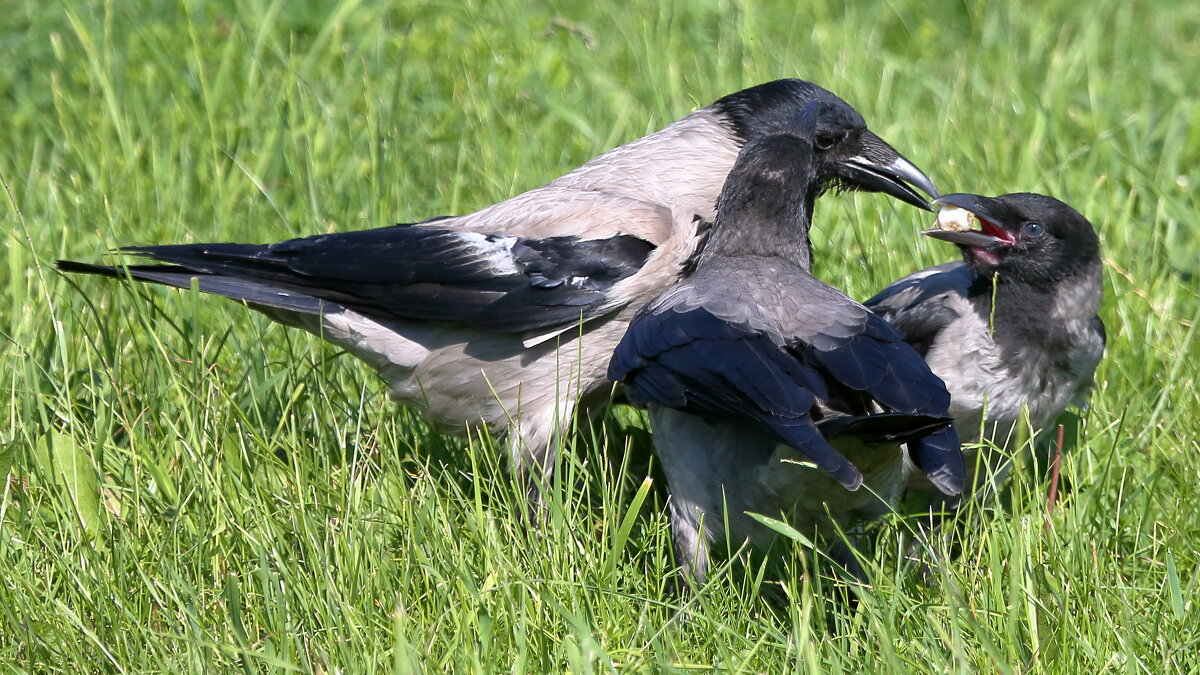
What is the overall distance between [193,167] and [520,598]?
Answer: 362 centimetres

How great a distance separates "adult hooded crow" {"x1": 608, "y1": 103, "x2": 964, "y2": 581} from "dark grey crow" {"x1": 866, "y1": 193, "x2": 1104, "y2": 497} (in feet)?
1.57

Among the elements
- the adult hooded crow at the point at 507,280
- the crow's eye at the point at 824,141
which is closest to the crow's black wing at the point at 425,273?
the adult hooded crow at the point at 507,280

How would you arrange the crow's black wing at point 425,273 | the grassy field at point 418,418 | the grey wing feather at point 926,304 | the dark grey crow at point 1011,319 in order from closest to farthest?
1. the grassy field at point 418,418
2. the dark grey crow at point 1011,319
3. the grey wing feather at point 926,304
4. the crow's black wing at point 425,273

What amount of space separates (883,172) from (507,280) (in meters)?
1.35

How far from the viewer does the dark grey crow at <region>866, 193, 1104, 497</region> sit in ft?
13.5

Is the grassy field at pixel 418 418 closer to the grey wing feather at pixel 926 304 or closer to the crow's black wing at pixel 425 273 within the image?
the crow's black wing at pixel 425 273

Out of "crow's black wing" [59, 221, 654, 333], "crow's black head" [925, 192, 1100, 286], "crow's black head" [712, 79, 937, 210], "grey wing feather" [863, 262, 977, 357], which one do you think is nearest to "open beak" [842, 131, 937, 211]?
"crow's black head" [712, 79, 937, 210]

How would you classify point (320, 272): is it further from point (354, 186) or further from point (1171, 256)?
point (1171, 256)

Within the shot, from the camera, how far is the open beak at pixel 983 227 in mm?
4223

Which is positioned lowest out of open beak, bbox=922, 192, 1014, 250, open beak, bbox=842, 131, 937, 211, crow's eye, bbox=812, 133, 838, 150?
open beak, bbox=922, 192, 1014, 250

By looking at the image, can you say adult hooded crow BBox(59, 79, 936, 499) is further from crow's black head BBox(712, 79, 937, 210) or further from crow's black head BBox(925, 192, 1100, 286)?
crow's black head BBox(925, 192, 1100, 286)

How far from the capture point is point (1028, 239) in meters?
4.23

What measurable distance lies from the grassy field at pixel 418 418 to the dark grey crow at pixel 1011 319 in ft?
0.80

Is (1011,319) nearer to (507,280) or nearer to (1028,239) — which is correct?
(1028,239)
